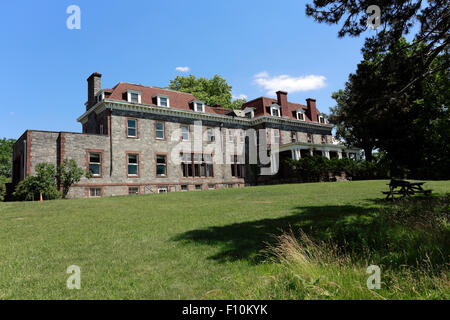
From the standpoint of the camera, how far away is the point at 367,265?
15.8 ft

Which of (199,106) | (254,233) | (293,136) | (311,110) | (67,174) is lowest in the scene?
(254,233)

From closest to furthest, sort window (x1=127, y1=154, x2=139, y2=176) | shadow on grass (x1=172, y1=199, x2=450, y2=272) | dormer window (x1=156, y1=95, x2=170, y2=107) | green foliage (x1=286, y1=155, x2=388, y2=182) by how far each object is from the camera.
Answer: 1. shadow on grass (x1=172, y1=199, x2=450, y2=272)
2. window (x1=127, y1=154, x2=139, y2=176)
3. dormer window (x1=156, y1=95, x2=170, y2=107)
4. green foliage (x1=286, y1=155, x2=388, y2=182)

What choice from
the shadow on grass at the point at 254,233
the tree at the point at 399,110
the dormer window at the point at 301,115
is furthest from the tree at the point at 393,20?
the dormer window at the point at 301,115

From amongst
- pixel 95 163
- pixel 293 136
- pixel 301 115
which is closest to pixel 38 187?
pixel 95 163

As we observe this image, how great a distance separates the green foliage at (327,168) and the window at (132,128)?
16929 mm

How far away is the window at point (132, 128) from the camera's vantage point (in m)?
27.2

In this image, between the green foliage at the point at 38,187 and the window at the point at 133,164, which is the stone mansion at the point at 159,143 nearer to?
the window at the point at 133,164

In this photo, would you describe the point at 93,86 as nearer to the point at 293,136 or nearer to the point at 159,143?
the point at 159,143

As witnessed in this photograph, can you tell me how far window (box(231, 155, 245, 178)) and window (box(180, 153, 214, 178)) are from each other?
127 inches

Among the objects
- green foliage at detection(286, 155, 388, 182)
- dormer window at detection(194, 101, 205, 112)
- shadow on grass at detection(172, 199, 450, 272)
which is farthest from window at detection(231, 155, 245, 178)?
shadow on grass at detection(172, 199, 450, 272)

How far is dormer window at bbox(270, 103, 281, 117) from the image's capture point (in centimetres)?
3791

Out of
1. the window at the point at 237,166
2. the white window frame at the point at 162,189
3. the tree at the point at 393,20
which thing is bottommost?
the white window frame at the point at 162,189

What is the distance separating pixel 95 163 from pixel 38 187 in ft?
18.4

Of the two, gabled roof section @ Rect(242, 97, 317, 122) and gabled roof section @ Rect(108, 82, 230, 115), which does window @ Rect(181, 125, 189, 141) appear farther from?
gabled roof section @ Rect(242, 97, 317, 122)
